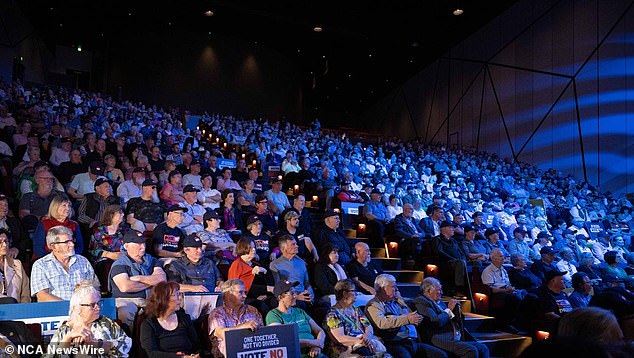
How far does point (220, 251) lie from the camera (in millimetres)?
5949

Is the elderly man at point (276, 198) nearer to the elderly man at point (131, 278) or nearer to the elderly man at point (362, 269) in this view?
the elderly man at point (362, 269)

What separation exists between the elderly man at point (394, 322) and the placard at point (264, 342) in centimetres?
136

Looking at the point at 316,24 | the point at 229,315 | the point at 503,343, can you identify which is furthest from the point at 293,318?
the point at 316,24

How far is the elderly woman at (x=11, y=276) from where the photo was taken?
14.2ft

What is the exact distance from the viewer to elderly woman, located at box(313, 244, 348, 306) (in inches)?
235

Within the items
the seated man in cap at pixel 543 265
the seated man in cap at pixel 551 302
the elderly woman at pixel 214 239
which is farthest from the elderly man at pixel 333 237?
the seated man in cap at pixel 543 265

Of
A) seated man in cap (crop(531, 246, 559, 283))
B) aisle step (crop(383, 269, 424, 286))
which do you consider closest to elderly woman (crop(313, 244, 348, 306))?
aisle step (crop(383, 269, 424, 286))

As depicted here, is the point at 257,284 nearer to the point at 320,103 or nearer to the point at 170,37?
the point at 170,37

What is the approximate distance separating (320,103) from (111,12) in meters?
14.0

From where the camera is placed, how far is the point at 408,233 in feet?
28.5

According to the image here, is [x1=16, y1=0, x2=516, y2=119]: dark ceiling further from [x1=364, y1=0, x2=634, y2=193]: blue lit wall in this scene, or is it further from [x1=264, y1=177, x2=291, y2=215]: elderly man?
[x1=264, y1=177, x2=291, y2=215]: elderly man

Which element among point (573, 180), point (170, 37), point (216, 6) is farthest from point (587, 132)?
point (170, 37)

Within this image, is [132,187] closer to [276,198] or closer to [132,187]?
[132,187]

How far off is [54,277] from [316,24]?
1714 centimetres
